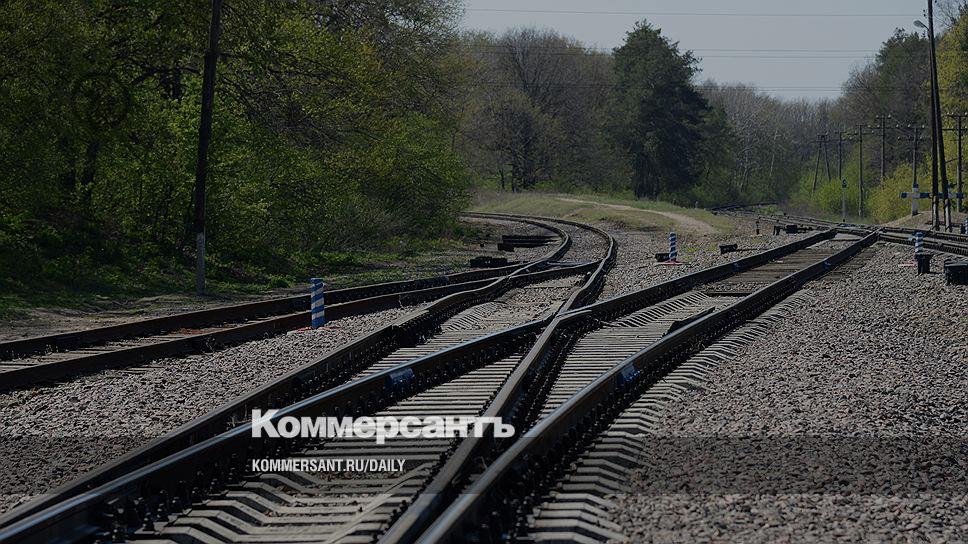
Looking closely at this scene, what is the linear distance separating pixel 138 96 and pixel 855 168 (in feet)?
318

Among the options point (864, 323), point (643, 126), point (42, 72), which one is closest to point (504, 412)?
point (864, 323)

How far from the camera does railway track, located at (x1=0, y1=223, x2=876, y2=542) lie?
19.4 feet

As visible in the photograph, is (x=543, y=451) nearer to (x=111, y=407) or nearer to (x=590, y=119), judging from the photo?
(x=111, y=407)

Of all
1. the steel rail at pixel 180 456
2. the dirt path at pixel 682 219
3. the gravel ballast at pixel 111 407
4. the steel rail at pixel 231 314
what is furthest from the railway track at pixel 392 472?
the dirt path at pixel 682 219

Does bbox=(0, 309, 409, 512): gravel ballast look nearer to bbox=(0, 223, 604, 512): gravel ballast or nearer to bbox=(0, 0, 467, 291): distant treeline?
bbox=(0, 223, 604, 512): gravel ballast

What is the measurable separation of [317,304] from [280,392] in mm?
6068

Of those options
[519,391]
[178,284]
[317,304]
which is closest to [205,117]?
[178,284]

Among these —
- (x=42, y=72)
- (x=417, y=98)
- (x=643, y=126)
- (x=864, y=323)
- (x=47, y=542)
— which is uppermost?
(x=643, y=126)

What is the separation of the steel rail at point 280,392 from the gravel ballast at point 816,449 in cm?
293

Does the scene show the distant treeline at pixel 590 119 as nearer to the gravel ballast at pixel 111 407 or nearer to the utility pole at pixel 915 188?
the utility pole at pixel 915 188

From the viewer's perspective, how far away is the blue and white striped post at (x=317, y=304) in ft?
52.3

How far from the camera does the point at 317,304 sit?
16078 millimetres

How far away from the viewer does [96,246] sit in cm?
2455

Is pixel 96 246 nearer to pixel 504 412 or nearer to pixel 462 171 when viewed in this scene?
pixel 504 412
